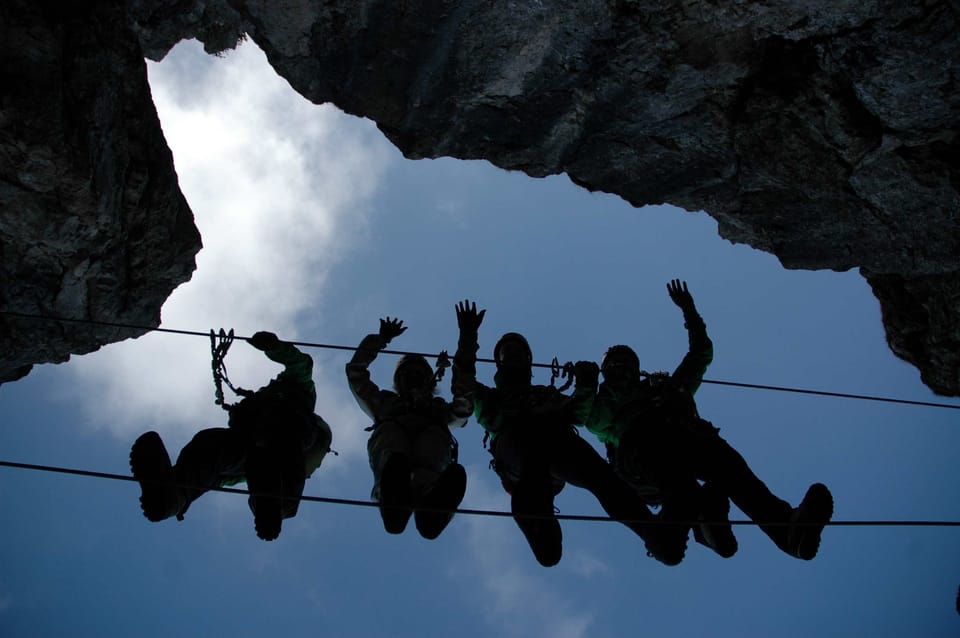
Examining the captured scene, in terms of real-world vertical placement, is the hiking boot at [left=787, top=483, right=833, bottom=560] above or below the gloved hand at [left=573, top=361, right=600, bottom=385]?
below

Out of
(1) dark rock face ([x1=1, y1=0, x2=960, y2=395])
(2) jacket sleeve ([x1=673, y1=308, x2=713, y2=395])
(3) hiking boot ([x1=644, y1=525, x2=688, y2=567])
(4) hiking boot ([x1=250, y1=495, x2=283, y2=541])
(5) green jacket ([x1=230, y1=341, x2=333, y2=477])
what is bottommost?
(4) hiking boot ([x1=250, y1=495, x2=283, y2=541])

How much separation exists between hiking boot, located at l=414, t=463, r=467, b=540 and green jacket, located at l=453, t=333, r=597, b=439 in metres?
1.11

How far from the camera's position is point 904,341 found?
8.73 m

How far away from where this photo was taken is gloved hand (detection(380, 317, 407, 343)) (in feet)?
22.2

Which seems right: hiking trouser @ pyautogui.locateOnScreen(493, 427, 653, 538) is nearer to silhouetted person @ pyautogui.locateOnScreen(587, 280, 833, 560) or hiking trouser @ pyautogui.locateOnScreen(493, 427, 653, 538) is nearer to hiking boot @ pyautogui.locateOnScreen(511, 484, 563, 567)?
hiking boot @ pyautogui.locateOnScreen(511, 484, 563, 567)

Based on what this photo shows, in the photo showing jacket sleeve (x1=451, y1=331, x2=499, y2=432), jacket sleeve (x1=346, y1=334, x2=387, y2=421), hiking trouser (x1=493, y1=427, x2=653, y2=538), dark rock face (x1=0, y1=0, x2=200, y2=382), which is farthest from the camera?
jacket sleeve (x1=346, y1=334, x2=387, y2=421)

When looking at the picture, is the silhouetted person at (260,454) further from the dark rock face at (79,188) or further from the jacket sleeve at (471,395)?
the dark rock face at (79,188)

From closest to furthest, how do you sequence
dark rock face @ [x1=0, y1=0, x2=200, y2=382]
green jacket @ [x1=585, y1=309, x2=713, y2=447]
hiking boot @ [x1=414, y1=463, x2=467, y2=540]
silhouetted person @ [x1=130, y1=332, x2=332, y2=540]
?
silhouetted person @ [x1=130, y1=332, x2=332, y2=540], hiking boot @ [x1=414, y1=463, x2=467, y2=540], dark rock face @ [x1=0, y1=0, x2=200, y2=382], green jacket @ [x1=585, y1=309, x2=713, y2=447]

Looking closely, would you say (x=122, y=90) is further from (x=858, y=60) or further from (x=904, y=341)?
(x=904, y=341)

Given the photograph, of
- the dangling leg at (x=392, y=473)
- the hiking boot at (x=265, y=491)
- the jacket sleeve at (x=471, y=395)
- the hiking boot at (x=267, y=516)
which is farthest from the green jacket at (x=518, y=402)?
the hiking boot at (x=267, y=516)

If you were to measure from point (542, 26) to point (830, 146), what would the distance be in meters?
3.49

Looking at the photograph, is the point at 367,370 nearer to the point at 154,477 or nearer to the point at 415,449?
the point at 415,449

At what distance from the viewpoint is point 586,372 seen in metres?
6.16

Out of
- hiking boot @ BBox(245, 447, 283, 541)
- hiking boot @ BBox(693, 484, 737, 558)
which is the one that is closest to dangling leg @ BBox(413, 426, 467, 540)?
hiking boot @ BBox(245, 447, 283, 541)
